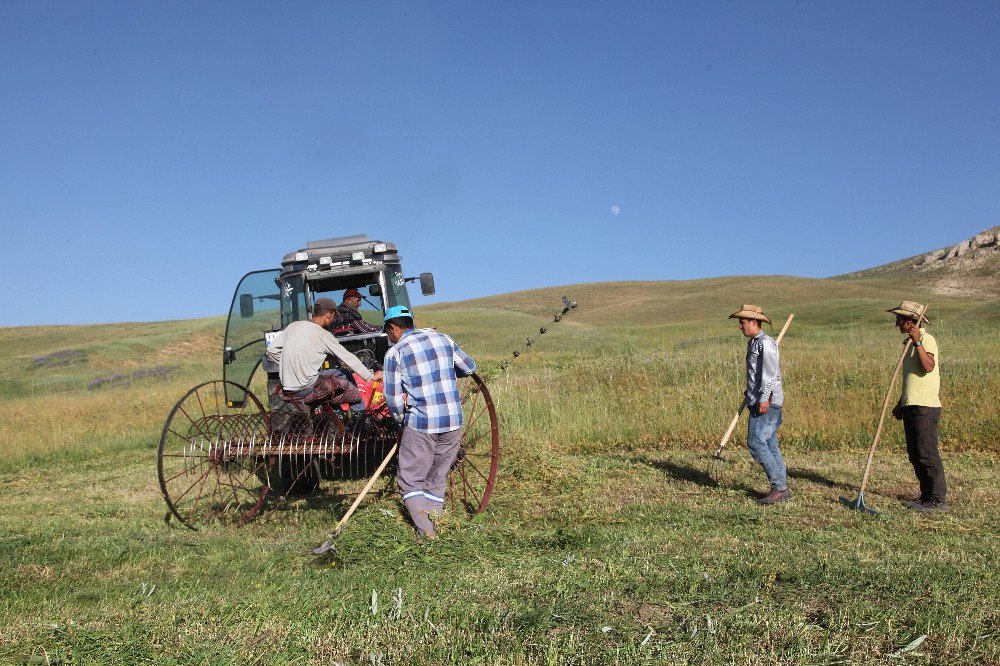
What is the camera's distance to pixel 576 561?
493cm

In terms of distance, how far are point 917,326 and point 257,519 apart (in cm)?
627

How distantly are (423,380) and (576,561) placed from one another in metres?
1.83

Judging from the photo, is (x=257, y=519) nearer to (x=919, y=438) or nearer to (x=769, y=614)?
(x=769, y=614)

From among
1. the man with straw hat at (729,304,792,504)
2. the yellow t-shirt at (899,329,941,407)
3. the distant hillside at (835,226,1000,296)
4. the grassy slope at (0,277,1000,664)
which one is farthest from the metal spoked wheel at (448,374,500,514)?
the distant hillside at (835,226,1000,296)

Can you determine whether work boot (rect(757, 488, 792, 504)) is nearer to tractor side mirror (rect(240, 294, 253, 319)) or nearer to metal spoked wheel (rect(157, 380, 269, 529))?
metal spoked wheel (rect(157, 380, 269, 529))

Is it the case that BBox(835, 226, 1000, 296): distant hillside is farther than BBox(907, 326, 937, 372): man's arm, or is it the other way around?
BBox(835, 226, 1000, 296): distant hillside

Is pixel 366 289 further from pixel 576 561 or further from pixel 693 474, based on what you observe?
pixel 576 561

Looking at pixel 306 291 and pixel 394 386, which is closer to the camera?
pixel 394 386

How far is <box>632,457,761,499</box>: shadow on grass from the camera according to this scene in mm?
7719

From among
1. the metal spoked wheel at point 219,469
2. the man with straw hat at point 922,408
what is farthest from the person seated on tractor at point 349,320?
the man with straw hat at point 922,408

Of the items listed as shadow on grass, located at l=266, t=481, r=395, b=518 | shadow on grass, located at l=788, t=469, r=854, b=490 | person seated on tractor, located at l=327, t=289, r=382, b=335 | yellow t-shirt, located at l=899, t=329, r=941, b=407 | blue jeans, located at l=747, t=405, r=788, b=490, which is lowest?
shadow on grass, located at l=788, t=469, r=854, b=490

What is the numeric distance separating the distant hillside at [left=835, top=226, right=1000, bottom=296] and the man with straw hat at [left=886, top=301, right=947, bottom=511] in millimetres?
64600

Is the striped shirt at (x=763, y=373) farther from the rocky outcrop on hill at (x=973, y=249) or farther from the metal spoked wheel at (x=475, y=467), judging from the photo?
the rocky outcrop on hill at (x=973, y=249)

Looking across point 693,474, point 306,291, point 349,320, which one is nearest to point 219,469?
point 349,320
